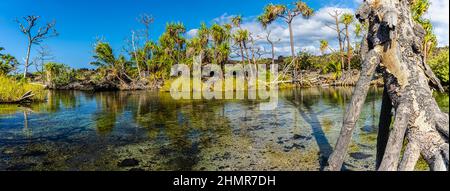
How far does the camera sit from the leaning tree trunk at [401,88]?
293cm

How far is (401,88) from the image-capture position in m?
3.24

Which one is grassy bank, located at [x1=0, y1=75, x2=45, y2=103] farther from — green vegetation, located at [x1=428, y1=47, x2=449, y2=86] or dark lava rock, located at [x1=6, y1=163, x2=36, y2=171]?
green vegetation, located at [x1=428, y1=47, x2=449, y2=86]

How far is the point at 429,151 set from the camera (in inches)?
116

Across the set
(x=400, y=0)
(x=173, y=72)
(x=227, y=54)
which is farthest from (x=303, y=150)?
(x=173, y=72)

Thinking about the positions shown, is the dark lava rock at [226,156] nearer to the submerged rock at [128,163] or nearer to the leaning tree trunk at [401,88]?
the submerged rock at [128,163]

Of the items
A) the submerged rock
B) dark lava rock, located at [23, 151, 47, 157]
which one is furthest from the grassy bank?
the submerged rock

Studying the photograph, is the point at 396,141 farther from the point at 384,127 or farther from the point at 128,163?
the point at 128,163

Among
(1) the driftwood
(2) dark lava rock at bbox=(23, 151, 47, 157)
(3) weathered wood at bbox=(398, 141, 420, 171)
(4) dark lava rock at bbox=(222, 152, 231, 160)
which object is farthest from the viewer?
(1) the driftwood

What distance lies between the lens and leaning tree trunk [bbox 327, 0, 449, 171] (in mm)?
2930

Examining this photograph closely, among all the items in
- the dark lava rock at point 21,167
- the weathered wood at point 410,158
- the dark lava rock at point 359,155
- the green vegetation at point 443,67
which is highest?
the green vegetation at point 443,67

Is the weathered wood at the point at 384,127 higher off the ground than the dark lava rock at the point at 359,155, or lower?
higher

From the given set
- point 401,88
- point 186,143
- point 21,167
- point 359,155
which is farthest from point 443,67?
point 21,167

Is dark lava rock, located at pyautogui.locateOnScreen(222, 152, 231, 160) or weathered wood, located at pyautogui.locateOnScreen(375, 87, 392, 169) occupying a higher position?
weathered wood, located at pyautogui.locateOnScreen(375, 87, 392, 169)

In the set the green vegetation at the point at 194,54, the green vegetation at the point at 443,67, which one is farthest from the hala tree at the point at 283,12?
the green vegetation at the point at 443,67
